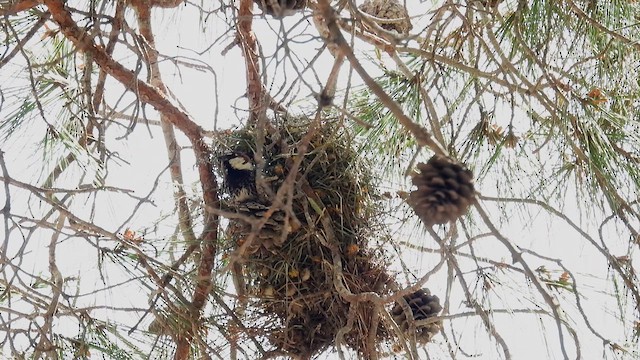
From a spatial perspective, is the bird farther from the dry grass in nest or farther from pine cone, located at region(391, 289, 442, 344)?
pine cone, located at region(391, 289, 442, 344)

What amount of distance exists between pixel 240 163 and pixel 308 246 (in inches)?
7.1

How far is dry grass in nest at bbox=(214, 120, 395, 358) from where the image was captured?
1.56 m

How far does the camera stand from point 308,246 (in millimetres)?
1578

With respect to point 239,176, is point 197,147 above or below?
above

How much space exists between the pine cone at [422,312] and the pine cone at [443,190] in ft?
1.86

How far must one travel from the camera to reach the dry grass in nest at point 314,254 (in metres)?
1.56

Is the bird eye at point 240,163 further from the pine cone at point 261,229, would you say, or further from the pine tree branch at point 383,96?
the pine tree branch at point 383,96

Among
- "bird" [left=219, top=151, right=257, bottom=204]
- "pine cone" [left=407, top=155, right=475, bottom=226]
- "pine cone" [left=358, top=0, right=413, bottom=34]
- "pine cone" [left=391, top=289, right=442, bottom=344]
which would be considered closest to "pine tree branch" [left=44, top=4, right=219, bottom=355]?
"bird" [left=219, top=151, right=257, bottom=204]

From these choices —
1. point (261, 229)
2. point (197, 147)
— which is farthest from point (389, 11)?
point (261, 229)

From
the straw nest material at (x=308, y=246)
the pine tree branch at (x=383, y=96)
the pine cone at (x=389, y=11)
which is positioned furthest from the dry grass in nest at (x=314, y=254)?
the pine tree branch at (x=383, y=96)

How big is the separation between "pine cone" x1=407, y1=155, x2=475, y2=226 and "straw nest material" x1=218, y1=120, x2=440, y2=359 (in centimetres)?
52

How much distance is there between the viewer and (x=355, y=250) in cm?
158

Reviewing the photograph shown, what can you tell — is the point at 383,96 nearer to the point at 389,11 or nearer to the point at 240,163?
the point at 240,163

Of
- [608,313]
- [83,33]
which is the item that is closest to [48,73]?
[83,33]
